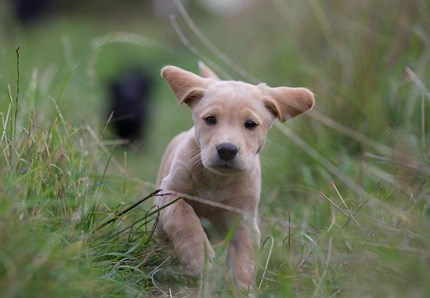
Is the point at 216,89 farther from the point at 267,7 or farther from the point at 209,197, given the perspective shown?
the point at 267,7

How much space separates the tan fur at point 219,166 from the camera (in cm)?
382

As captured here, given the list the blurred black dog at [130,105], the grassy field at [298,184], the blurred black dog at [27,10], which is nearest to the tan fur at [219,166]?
the grassy field at [298,184]

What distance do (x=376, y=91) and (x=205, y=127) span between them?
2.69 m

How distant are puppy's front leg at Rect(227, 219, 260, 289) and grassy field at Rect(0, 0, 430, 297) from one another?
6cm

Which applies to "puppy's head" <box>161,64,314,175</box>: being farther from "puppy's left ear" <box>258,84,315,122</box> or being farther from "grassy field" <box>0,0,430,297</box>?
"grassy field" <box>0,0,430,297</box>

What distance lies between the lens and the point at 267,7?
39.8 feet

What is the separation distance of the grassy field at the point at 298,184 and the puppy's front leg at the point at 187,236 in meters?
0.10

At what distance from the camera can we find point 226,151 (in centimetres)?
370

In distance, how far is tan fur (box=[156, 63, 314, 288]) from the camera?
3822 millimetres

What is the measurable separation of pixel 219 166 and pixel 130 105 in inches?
267

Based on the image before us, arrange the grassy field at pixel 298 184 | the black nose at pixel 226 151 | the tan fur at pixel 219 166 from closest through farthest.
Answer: the grassy field at pixel 298 184
the black nose at pixel 226 151
the tan fur at pixel 219 166

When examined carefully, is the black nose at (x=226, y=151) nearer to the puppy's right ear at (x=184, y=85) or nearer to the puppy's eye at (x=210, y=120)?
the puppy's eye at (x=210, y=120)

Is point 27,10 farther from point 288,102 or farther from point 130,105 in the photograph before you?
point 288,102

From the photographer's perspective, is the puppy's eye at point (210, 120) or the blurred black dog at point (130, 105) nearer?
the puppy's eye at point (210, 120)
